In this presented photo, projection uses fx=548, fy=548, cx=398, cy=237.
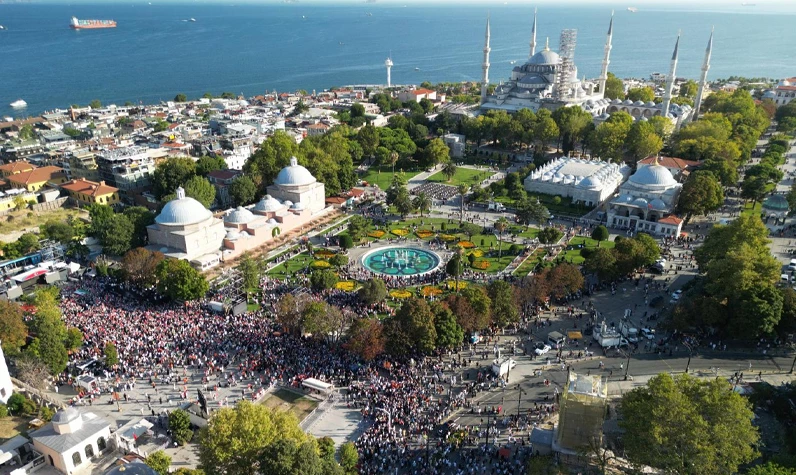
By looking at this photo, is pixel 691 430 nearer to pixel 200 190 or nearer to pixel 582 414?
pixel 582 414

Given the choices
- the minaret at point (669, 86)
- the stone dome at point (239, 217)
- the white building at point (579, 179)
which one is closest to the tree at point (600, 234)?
the white building at point (579, 179)

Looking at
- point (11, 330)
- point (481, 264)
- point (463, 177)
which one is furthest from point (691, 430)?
point (463, 177)

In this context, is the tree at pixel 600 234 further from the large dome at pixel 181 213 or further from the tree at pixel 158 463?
the tree at pixel 158 463

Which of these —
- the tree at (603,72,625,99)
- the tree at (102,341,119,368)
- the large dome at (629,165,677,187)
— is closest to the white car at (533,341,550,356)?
the tree at (102,341,119,368)

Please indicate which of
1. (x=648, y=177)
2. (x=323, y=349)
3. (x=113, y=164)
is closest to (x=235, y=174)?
(x=113, y=164)

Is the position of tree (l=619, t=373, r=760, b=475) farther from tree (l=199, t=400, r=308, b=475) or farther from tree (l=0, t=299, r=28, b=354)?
tree (l=0, t=299, r=28, b=354)
